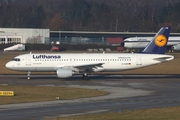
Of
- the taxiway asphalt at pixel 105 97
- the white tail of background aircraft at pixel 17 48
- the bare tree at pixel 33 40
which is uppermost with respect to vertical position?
the bare tree at pixel 33 40

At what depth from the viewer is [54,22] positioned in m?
199

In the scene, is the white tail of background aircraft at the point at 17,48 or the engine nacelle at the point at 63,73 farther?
the white tail of background aircraft at the point at 17,48

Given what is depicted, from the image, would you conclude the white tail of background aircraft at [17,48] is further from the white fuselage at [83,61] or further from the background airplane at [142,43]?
the white fuselage at [83,61]

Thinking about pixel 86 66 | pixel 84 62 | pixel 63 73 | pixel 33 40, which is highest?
pixel 33 40

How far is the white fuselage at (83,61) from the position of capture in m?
58.6

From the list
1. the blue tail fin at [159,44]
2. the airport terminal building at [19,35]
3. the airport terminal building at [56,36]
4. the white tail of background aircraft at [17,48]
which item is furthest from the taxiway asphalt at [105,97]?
the airport terminal building at [56,36]

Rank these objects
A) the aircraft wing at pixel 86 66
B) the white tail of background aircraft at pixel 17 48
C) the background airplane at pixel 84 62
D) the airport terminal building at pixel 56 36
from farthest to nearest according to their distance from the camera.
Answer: the airport terminal building at pixel 56 36 → the white tail of background aircraft at pixel 17 48 → the background airplane at pixel 84 62 → the aircraft wing at pixel 86 66

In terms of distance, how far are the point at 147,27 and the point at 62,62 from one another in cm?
13162

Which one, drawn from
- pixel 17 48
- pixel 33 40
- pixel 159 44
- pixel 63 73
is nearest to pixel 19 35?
pixel 33 40

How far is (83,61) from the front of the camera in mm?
59125

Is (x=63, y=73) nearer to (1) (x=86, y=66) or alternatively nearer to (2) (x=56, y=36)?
(1) (x=86, y=66)

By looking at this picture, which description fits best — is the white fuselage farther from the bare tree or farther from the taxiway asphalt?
the bare tree

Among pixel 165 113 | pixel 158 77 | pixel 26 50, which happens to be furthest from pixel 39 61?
pixel 26 50

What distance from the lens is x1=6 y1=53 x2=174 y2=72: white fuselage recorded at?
58.6 m
